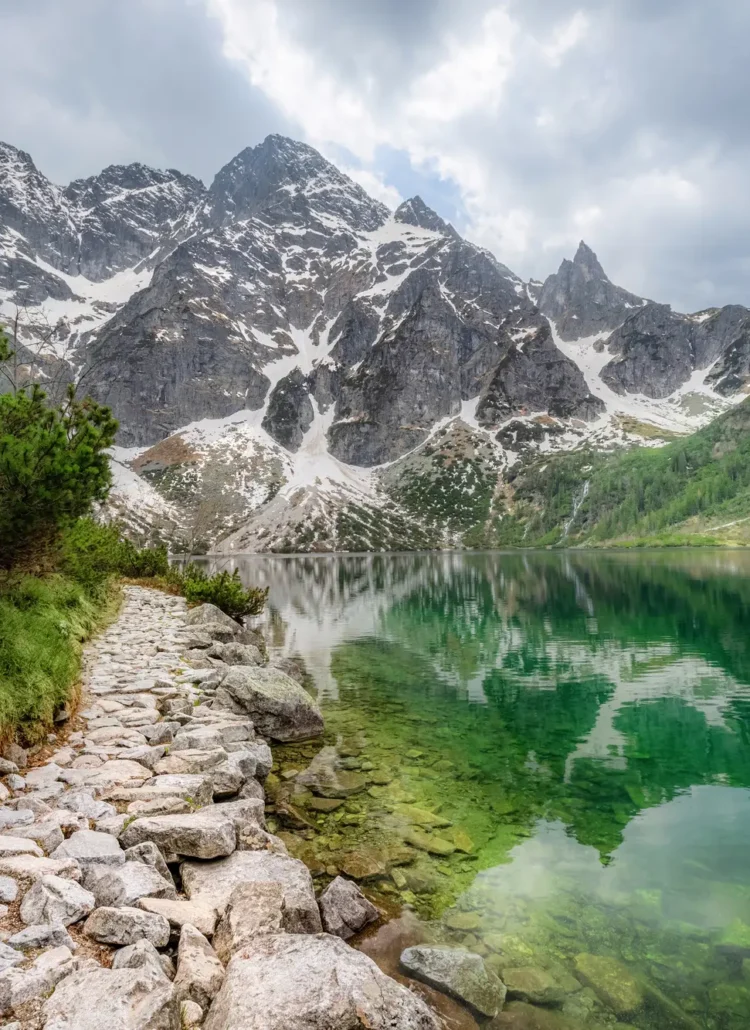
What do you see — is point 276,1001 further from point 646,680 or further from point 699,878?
point 646,680

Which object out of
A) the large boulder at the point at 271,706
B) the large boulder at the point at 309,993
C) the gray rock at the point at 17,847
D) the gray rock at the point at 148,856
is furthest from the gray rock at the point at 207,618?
the large boulder at the point at 309,993

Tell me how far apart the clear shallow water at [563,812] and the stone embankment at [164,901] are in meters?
1.83

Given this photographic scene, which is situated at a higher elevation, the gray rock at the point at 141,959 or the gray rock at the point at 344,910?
the gray rock at the point at 141,959

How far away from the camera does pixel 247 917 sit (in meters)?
6.23

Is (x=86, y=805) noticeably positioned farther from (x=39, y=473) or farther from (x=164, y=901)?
(x=39, y=473)

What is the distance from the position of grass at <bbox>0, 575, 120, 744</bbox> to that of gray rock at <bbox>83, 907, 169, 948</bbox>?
5711mm

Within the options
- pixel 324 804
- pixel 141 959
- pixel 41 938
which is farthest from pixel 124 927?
pixel 324 804

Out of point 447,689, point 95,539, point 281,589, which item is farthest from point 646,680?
point 281,589

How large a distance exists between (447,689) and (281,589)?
188 ft

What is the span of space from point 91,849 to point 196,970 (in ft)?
8.76

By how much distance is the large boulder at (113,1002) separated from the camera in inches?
164

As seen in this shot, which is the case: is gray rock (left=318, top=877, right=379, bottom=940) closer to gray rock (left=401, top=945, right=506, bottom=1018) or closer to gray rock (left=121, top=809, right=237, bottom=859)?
gray rock (left=401, top=945, right=506, bottom=1018)

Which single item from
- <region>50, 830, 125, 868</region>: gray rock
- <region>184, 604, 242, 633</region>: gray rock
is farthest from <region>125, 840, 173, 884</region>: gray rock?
<region>184, 604, 242, 633</region>: gray rock

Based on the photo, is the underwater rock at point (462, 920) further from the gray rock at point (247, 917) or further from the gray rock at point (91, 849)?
the gray rock at point (91, 849)
